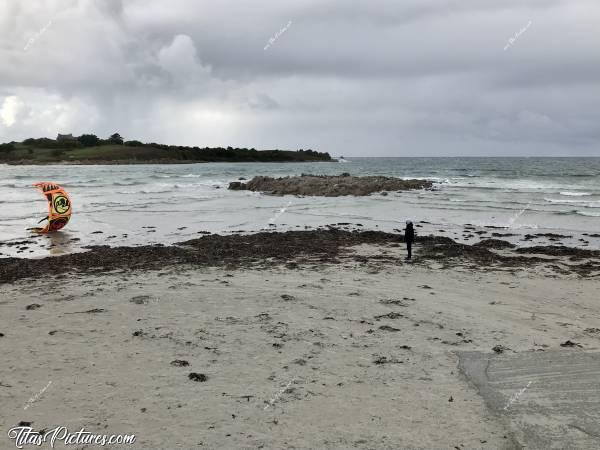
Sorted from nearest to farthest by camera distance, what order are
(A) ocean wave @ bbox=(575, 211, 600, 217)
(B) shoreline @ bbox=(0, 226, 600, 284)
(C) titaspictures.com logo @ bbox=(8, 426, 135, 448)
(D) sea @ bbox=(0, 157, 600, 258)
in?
(C) titaspictures.com logo @ bbox=(8, 426, 135, 448) → (B) shoreline @ bbox=(0, 226, 600, 284) → (D) sea @ bbox=(0, 157, 600, 258) → (A) ocean wave @ bbox=(575, 211, 600, 217)

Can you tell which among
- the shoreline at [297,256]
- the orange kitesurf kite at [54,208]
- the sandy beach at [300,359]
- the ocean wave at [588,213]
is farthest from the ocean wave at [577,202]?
the orange kitesurf kite at [54,208]

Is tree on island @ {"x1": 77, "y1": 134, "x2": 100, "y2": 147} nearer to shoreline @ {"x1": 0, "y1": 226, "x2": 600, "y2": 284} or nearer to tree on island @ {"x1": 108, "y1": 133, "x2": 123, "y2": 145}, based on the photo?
tree on island @ {"x1": 108, "y1": 133, "x2": 123, "y2": 145}

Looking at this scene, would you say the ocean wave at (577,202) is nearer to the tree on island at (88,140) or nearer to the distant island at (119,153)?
the distant island at (119,153)

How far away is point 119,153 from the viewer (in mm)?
143875

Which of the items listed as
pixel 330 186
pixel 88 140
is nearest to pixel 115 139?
pixel 88 140

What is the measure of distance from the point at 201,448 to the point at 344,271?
835cm

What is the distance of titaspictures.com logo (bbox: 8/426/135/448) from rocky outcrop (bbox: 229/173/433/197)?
3424cm

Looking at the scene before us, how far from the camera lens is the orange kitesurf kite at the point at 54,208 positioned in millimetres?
19672

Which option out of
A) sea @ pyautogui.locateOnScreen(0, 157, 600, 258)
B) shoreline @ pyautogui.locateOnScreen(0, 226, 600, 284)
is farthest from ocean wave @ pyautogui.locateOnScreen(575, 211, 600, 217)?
shoreline @ pyautogui.locateOnScreen(0, 226, 600, 284)

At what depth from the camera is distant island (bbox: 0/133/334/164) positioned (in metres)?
135

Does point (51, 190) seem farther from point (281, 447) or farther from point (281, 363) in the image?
point (281, 447)

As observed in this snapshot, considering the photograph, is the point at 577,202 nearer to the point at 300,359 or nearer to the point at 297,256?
the point at 297,256

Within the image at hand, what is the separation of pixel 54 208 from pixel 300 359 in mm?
16098

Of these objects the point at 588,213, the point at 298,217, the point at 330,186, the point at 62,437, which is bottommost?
the point at 298,217
